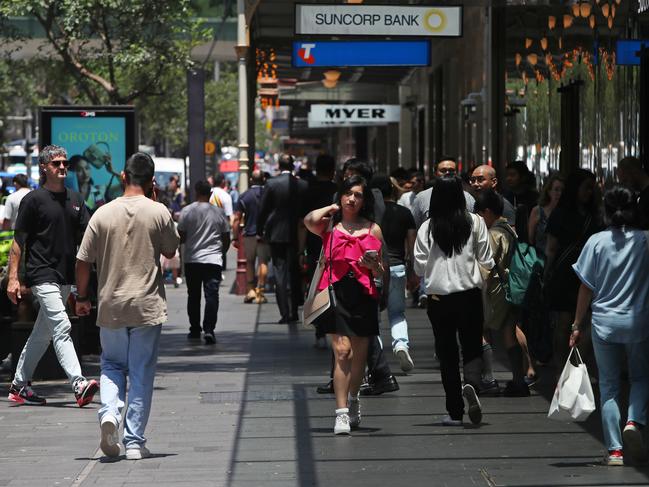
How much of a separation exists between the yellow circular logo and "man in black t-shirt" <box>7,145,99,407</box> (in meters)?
5.92

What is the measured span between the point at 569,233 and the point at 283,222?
5.63m

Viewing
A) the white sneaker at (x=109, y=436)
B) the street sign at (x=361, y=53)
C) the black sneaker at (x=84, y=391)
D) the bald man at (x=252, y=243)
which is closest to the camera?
the white sneaker at (x=109, y=436)

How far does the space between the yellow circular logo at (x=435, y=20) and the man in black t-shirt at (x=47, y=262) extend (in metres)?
5.92

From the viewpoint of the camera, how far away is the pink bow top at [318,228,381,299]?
9172mm

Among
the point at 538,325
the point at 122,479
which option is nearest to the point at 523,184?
the point at 538,325

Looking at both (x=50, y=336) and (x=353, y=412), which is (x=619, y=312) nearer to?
(x=353, y=412)

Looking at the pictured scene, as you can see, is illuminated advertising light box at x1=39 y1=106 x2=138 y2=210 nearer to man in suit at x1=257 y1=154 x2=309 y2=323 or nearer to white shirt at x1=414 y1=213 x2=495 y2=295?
man in suit at x1=257 y1=154 x2=309 y2=323

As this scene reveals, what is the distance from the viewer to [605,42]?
48.0ft

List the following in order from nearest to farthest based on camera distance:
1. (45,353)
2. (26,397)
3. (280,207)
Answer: (26,397)
(45,353)
(280,207)

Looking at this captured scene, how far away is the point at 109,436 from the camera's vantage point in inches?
324

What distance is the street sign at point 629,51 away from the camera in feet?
42.2

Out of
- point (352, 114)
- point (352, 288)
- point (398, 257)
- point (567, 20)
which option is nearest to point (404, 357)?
point (398, 257)

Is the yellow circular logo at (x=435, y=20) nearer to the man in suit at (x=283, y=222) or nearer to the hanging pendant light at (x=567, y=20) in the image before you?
the hanging pendant light at (x=567, y=20)

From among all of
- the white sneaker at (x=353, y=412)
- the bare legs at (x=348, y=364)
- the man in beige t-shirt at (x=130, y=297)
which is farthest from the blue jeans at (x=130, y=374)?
the white sneaker at (x=353, y=412)
